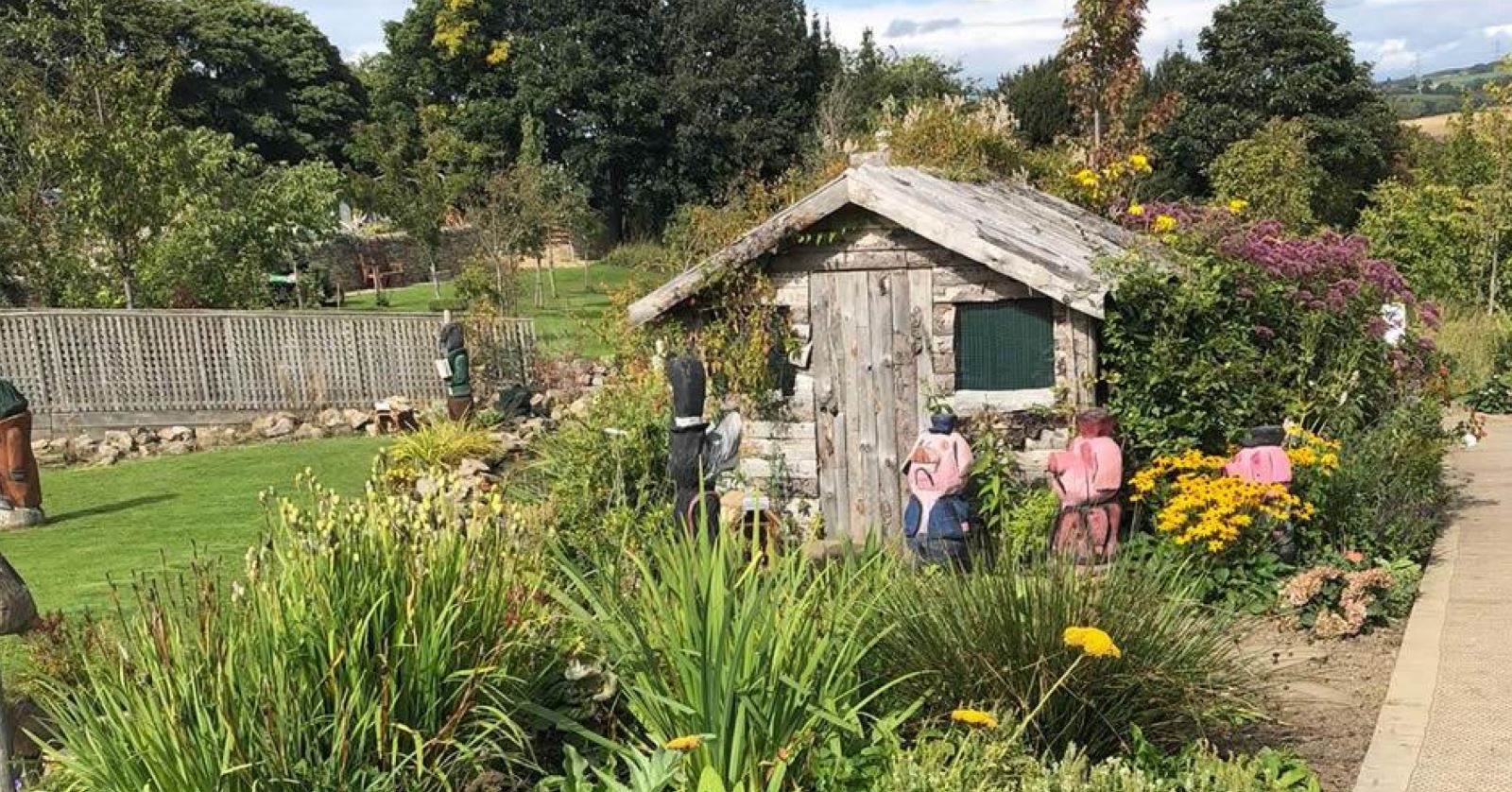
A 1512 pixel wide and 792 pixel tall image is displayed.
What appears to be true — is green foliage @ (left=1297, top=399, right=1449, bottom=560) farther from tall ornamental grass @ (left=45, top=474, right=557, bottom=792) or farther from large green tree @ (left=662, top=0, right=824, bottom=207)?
large green tree @ (left=662, top=0, right=824, bottom=207)

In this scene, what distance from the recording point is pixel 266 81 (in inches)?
1748

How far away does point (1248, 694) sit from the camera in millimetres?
4906

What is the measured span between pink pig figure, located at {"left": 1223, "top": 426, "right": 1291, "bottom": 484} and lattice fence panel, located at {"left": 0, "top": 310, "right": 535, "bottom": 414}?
525 inches

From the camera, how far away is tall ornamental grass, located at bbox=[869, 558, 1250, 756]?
448 centimetres

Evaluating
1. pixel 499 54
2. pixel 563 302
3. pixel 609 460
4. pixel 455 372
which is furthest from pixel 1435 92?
pixel 609 460

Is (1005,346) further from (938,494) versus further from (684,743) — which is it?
(684,743)

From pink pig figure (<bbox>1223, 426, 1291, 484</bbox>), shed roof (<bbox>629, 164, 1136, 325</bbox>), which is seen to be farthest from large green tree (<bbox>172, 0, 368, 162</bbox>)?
pink pig figure (<bbox>1223, 426, 1291, 484</bbox>)

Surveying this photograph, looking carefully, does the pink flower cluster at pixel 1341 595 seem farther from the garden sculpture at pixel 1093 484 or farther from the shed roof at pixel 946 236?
the shed roof at pixel 946 236

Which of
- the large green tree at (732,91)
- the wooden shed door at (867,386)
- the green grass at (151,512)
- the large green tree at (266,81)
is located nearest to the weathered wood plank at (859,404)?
the wooden shed door at (867,386)

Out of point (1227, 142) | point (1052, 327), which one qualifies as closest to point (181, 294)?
point (1052, 327)

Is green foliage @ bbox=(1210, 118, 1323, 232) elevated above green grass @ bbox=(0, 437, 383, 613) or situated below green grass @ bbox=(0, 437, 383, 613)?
above

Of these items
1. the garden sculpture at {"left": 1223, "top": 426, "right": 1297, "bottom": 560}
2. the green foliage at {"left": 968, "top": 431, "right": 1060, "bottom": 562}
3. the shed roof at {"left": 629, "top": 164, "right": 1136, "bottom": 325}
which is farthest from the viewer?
the green foliage at {"left": 968, "top": 431, "right": 1060, "bottom": 562}

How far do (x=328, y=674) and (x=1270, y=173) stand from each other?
25.8m

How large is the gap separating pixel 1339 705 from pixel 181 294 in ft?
62.9
